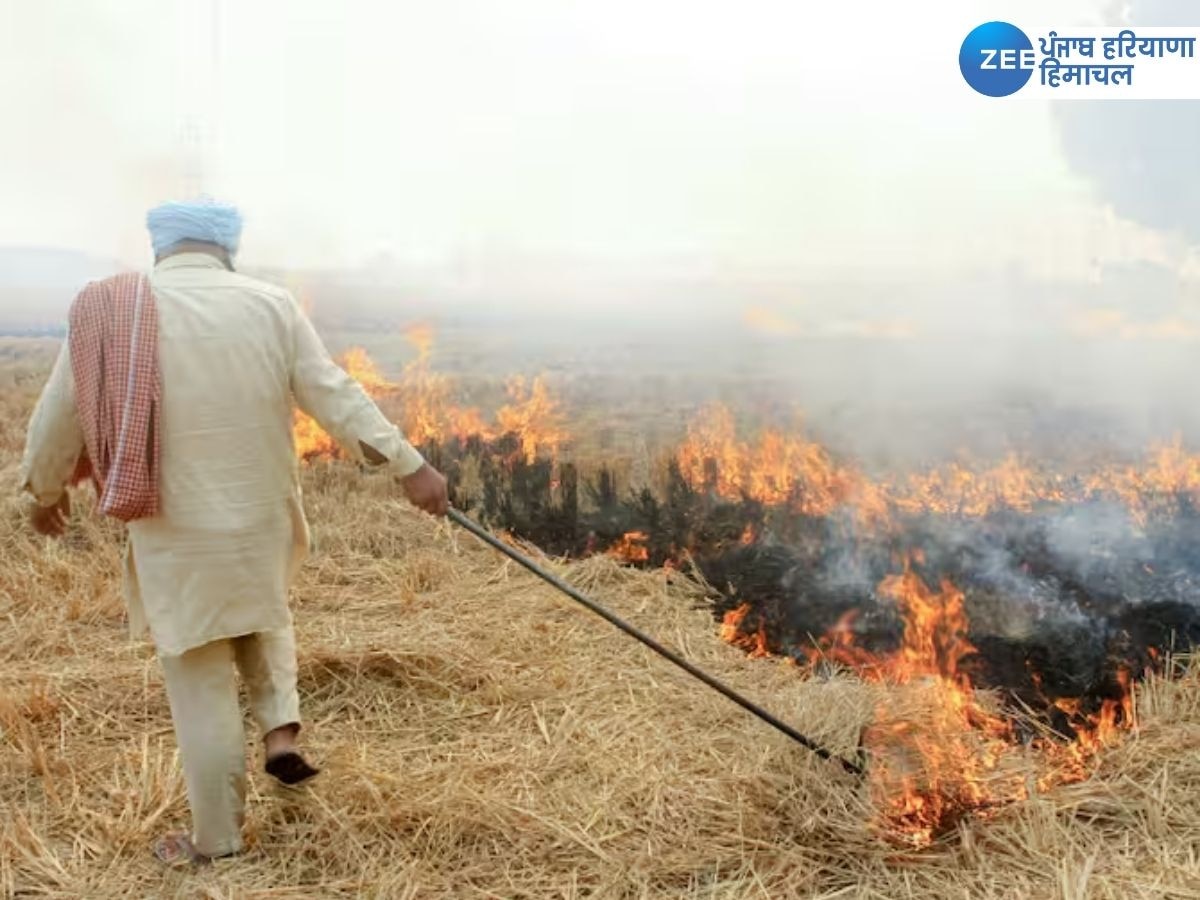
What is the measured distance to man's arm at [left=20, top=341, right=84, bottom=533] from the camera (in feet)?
7.70

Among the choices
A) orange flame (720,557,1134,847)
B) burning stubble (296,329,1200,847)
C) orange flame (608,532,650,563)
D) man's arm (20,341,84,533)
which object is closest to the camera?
man's arm (20,341,84,533)

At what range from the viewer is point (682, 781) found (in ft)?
9.61

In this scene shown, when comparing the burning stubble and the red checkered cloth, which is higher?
the red checkered cloth

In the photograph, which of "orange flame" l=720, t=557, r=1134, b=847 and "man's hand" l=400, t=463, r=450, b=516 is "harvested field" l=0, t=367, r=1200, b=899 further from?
"man's hand" l=400, t=463, r=450, b=516

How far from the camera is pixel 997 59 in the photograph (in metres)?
6.49

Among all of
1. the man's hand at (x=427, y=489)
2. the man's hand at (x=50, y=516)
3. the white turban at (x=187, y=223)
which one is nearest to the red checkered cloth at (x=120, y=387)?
the white turban at (x=187, y=223)

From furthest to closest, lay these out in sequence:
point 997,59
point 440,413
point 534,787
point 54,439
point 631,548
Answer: point 440,413 < point 997,59 < point 631,548 < point 534,787 < point 54,439

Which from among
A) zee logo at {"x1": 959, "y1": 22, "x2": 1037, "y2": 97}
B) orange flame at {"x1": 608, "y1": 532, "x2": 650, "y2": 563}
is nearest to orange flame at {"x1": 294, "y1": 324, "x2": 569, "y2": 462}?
orange flame at {"x1": 608, "y1": 532, "x2": 650, "y2": 563}

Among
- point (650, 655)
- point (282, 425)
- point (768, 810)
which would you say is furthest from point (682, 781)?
point (282, 425)

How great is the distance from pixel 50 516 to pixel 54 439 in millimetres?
250

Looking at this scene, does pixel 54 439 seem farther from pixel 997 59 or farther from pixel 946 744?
pixel 997 59

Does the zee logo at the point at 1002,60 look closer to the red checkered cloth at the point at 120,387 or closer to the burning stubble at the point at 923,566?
the burning stubble at the point at 923,566

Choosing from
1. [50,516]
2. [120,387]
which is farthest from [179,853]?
[120,387]

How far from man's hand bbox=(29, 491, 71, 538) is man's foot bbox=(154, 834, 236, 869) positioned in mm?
873
